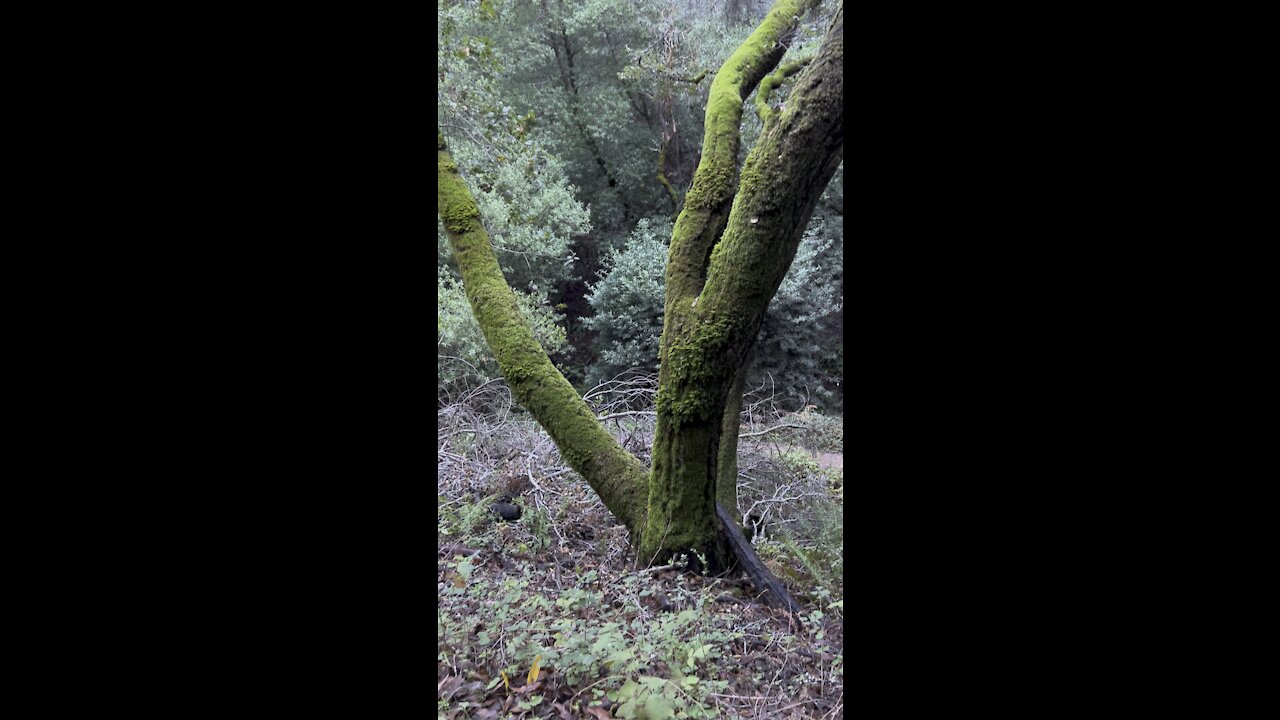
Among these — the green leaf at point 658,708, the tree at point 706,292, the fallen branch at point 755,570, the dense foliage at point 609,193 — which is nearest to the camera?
the green leaf at point 658,708

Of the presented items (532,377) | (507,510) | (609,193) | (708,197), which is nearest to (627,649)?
(532,377)

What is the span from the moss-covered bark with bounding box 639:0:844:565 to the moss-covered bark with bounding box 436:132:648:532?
0.31m

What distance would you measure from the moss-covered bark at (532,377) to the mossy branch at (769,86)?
188cm

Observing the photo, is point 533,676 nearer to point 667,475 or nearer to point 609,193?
point 667,475

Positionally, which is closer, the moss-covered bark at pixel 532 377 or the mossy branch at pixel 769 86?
the moss-covered bark at pixel 532 377

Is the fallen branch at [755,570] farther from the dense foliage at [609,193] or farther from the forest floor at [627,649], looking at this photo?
the dense foliage at [609,193]

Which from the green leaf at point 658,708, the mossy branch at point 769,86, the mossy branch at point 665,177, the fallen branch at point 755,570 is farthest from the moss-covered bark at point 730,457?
the mossy branch at point 665,177

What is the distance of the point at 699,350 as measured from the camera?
348 cm

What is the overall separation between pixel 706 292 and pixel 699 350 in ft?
0.97

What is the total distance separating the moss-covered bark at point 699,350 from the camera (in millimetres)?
3445

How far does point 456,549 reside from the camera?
4.10 meters
